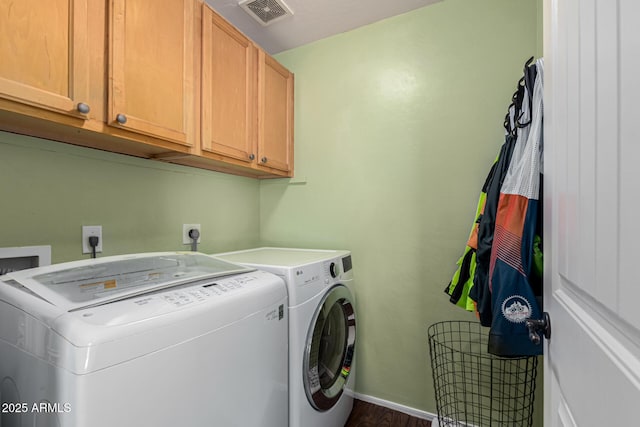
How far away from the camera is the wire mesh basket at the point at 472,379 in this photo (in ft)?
4.71

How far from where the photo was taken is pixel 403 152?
5.70 ft

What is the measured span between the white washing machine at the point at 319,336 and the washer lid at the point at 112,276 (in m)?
0.23

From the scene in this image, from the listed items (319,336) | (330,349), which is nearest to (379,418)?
(330,349)

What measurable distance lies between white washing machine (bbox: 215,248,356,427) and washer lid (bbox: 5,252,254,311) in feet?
0.76

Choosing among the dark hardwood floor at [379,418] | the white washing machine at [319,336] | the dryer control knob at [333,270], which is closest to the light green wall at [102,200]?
the white washing machine at [319,336]

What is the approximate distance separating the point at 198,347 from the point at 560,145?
0.99 metres

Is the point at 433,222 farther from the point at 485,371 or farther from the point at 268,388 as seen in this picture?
the point at 268,388

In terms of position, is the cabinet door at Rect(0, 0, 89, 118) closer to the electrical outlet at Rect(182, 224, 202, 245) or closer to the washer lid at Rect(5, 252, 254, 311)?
the washer lid at Rect(5, 252, 254, 311)

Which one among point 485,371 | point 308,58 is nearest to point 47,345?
point 485,371

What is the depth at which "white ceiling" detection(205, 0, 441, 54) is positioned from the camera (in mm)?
1638

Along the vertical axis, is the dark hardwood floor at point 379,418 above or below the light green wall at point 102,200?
below

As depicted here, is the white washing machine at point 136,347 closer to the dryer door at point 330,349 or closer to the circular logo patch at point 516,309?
the dryer door at point 330,349

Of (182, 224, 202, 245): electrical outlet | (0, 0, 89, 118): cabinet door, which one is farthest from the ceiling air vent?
(182, 224, 202, 245): electrical outlet

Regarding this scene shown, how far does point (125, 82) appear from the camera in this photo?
1.04m
